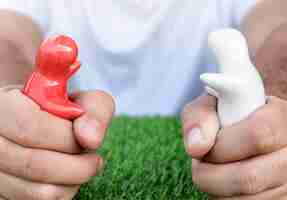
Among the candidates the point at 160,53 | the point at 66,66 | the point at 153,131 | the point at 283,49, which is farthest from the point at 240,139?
the point at 160,53

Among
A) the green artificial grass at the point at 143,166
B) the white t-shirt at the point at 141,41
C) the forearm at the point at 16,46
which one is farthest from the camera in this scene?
the white t-shirt at the point at 141,41

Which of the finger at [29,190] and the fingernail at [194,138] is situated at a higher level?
the fingernail at [194,138]

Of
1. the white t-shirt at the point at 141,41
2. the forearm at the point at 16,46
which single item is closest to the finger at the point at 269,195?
the forearm at the point at 16,46

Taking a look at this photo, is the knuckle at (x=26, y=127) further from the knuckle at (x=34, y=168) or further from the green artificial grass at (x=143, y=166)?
the green artificial grass at (x=143, y=166)

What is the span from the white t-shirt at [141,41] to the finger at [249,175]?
548 mm

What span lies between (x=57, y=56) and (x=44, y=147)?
90 millimetres

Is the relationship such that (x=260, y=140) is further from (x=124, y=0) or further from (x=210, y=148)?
(x=124, y=0)

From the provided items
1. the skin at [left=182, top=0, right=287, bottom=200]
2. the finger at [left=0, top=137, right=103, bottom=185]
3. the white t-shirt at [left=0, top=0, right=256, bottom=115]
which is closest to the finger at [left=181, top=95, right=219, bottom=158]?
the skin at [left=182, top=0, right=287, bottom=200]

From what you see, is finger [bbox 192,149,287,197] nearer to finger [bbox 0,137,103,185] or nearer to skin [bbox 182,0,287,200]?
skin [bbox 182,0,287,200]

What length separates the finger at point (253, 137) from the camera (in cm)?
50

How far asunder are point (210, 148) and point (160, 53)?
0.59m

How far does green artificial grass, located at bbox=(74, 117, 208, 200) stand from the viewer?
0.65 m

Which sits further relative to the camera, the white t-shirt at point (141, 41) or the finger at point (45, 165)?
the white t-shirt at point (141, 41)

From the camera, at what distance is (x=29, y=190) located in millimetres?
543
